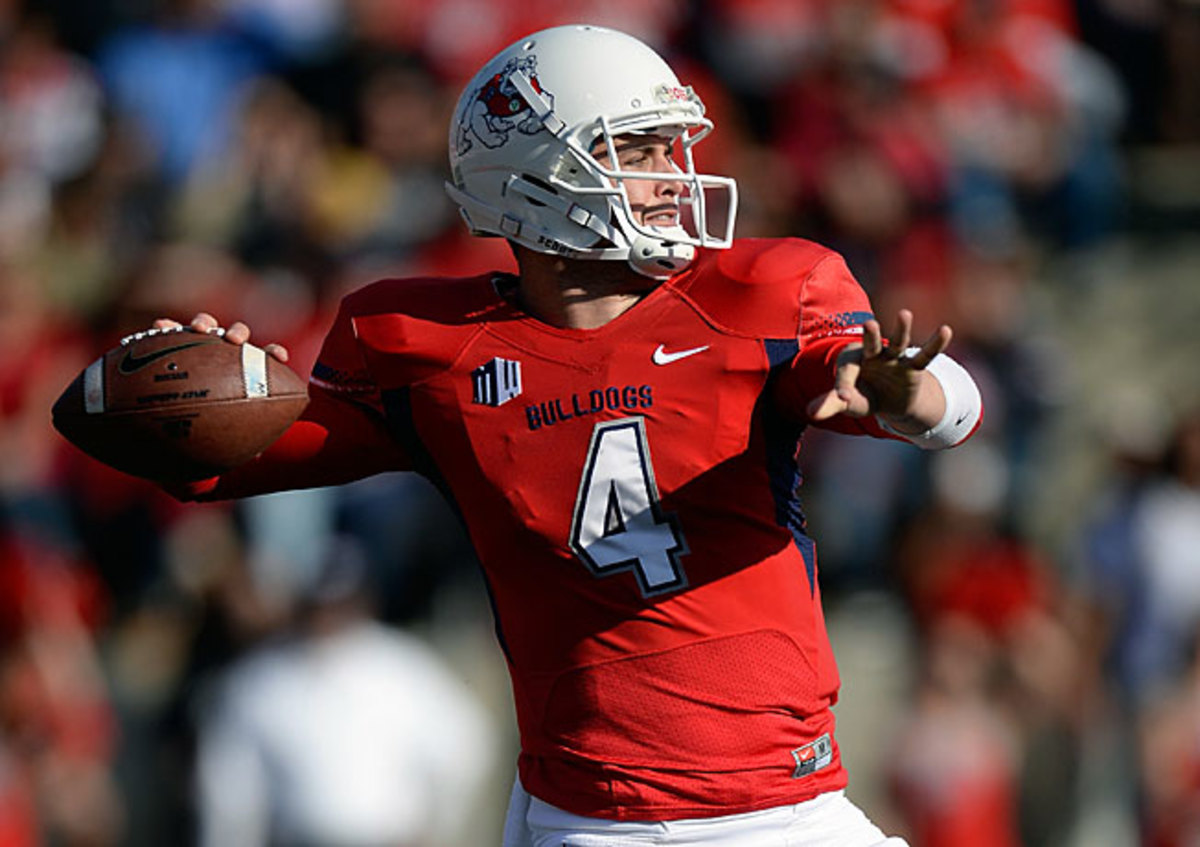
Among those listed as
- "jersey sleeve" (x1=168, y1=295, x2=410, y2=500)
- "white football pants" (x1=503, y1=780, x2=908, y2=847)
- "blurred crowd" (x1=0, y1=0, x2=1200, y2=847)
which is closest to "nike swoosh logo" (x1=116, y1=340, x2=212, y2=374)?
"jersey sleeve" (x1=168, y1=295, x2=410, y2=500)

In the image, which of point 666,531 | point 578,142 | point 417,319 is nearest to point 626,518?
point 666,531

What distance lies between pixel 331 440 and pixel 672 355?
0.73 meters

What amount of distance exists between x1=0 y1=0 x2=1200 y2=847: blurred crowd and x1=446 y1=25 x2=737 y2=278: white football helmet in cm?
330

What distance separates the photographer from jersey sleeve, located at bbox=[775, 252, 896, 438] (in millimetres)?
3516

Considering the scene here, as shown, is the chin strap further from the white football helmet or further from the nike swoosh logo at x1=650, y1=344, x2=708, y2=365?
the nike swoosh logo at x1=650, y1=344, x2=708, y2=365

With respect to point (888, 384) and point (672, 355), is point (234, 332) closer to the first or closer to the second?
point (672, 355)

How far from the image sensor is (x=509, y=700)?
759 centimetres

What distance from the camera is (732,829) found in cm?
359

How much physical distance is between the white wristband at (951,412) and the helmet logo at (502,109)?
945mm

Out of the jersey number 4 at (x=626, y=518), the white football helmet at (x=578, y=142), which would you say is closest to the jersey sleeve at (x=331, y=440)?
the white football helmet at (x=578, y=142)

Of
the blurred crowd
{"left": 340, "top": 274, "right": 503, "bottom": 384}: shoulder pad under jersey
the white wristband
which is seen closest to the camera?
the white wristband

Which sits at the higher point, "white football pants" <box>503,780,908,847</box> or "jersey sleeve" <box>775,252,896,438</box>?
"jersey sleeve" <box>775,252,896,438</box>

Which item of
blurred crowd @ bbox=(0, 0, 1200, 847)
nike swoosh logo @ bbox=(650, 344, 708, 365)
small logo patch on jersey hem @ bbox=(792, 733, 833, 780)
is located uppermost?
nike swoosh logo @ bbox=(650, 344, 708, 365)

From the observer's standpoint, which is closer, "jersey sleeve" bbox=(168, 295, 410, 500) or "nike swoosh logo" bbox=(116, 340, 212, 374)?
"nike swoosh logo" bbox=(116, 340, 212, 374)
